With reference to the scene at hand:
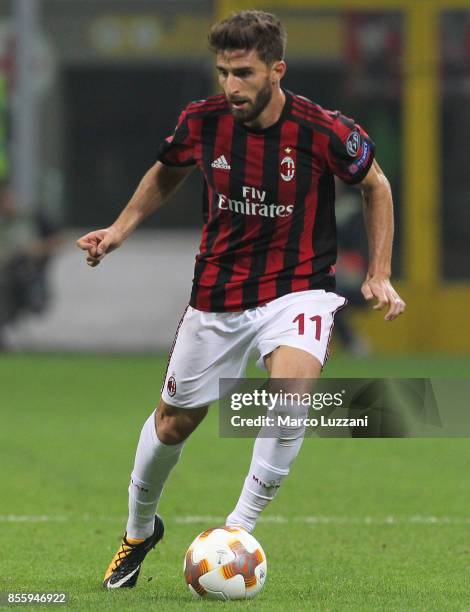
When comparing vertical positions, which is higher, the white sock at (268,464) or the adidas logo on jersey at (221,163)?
the adidas logo on jersey at (221,163)

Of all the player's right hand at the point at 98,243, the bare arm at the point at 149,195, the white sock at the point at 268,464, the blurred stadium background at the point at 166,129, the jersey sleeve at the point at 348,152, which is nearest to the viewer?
the white sock at the point at 268,464

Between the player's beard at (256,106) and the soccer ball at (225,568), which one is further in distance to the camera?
the player's beard at (256,106)

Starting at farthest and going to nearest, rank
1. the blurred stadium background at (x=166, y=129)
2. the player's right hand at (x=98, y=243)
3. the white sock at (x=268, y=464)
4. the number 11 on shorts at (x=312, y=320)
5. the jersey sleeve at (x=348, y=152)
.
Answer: the blurred stadium background at (x=166, y=129)
the player's right hand at (x=98, y=243)
the jersey sleeve at (x=348, y=152)
the number 11 on shorts at (x=312, y=320)
the white sock at (x=268, y=464)

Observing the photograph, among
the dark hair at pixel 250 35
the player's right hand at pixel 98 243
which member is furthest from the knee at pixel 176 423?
the dark hair at pixel 250 35

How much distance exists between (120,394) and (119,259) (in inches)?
224

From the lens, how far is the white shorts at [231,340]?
18.7 ft

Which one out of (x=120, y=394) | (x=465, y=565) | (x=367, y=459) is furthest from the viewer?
(x=120, y=394)

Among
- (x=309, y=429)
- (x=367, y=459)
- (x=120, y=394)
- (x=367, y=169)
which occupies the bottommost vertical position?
(x=120, y=394)

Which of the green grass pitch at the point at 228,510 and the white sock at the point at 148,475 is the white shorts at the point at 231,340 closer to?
the white sock at the point at 148,475

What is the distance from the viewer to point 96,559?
643 centimetres

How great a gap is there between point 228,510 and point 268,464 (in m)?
2.22

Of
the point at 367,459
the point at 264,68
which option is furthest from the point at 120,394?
the point at 264,68

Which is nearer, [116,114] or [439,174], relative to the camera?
[439,174]

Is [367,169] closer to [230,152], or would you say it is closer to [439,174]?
[230,152]
